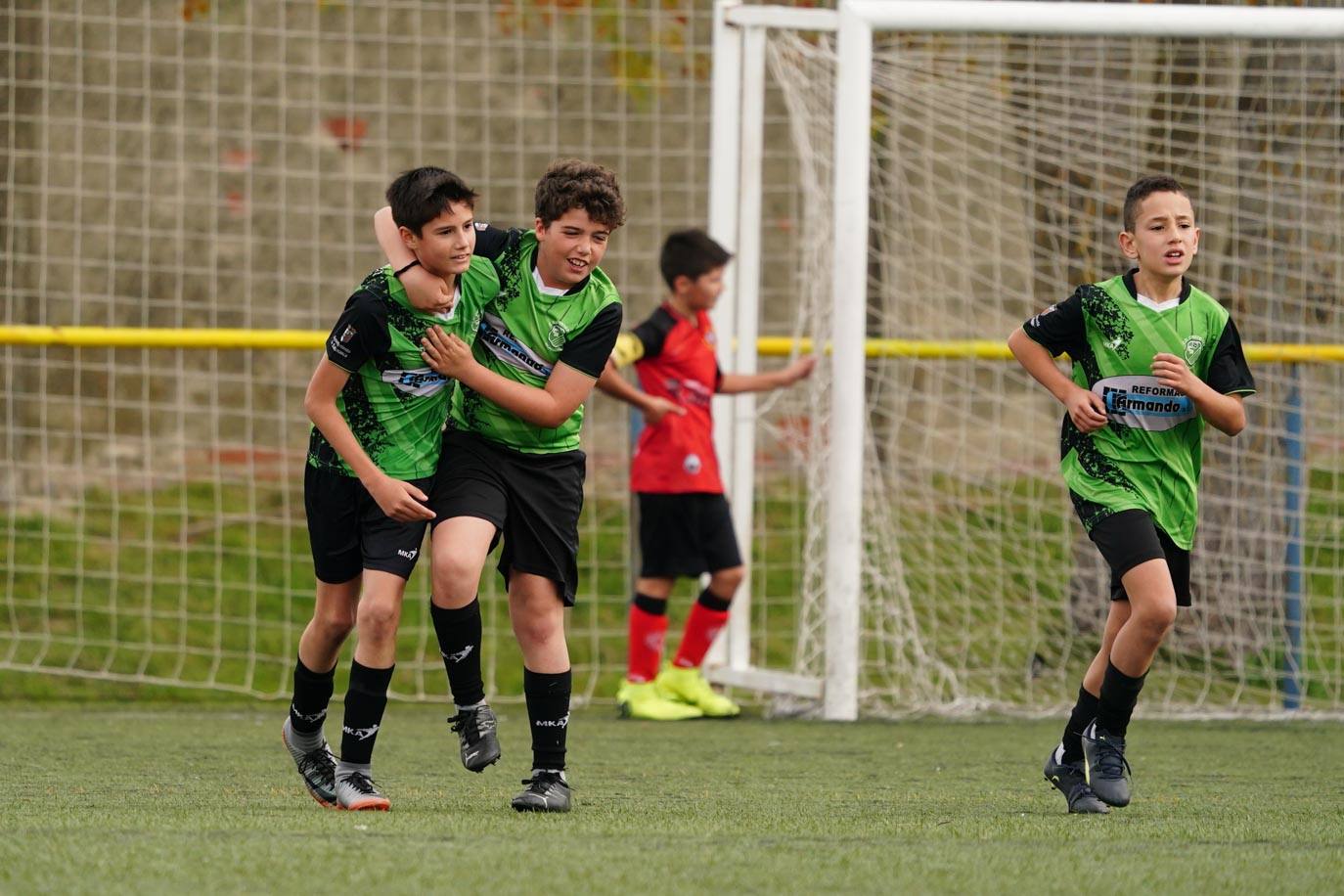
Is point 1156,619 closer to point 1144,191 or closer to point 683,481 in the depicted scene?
point 1144,191

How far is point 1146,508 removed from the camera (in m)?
4.24

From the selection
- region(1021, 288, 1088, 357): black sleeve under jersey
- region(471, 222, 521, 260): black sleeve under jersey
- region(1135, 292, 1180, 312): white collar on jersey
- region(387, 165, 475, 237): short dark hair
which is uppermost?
region(387, 165, 475, 237): short dark hair

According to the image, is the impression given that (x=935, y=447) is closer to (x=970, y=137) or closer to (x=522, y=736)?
(x=970, y=137)

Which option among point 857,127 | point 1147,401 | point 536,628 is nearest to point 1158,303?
point 1147,401

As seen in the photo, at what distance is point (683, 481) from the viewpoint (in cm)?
677

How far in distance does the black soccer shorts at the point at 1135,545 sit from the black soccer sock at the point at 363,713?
168 cm

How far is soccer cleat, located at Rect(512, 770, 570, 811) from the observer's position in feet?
13.2

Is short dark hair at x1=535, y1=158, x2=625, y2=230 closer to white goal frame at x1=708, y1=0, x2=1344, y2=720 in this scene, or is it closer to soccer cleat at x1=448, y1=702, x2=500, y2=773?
soccer cleat at x1=448, y1=702, x2=500, y2=773

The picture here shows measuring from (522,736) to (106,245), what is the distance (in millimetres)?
4860

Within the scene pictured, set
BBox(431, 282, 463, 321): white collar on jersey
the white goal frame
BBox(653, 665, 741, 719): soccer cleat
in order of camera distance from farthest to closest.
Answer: BBox(653, 665, 741, 719): soccer cleat
the white goal frame
BBox(431, 282, 463, 321): white collar on jersey

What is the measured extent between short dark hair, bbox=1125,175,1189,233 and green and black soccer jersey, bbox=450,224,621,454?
4.13ft

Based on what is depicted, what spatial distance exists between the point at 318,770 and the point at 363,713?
0.30 metres

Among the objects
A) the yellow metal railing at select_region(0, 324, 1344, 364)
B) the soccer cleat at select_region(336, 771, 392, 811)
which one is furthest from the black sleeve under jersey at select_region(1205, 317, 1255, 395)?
the yellow metal railing at select_region(0, 324, 1344, 364)

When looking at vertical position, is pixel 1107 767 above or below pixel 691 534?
below
